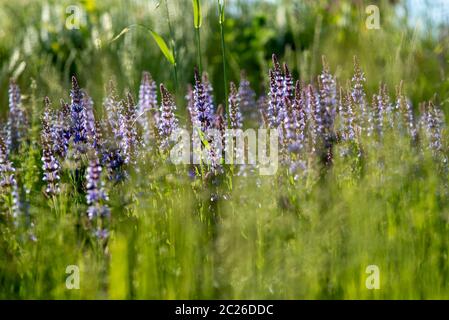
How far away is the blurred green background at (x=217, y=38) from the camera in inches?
265

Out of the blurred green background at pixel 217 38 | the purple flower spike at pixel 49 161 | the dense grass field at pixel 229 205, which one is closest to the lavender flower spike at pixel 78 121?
the dense grass field at pixel 229 205

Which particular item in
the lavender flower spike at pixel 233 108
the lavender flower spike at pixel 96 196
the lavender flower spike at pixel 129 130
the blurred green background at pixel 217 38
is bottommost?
the lavender flower spike at pixel 96 196

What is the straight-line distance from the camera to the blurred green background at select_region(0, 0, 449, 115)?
22.0 ft

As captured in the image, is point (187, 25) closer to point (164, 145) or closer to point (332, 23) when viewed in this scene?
point (332, 23)

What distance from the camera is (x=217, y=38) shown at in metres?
8.81

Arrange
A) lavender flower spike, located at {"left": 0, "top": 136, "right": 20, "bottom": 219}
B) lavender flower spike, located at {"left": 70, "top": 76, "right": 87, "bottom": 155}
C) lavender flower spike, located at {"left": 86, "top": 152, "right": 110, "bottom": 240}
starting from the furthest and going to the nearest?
lavender flower spike, located at {"left": 70, "top": 76, "right": 87, "bottom": 155} → lavender flower spike, located at {"left": 0, "top": 136, "right": 20, "bottom": 219} → lavender flower spike, located at {"left": 86, "top": 152, "right": 110, "bottom": 240}

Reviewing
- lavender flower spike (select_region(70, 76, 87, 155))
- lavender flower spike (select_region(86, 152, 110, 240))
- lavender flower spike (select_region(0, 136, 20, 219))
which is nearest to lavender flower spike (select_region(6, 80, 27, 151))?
lavender flower spike (select_region(70, 76, 87, 155))

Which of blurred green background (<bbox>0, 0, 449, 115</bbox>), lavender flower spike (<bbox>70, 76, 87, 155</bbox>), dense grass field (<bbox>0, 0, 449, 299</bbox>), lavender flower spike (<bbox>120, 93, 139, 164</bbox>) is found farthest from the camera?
blurred green background (<bbox>0, 0, 449, 115</bbox>)

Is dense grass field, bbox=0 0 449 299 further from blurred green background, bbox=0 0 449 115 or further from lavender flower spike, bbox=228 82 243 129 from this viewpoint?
blurred green background, bbox=0 0 449 115

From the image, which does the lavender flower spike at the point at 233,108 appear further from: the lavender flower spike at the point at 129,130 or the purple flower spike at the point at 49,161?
the purple flower spike at the point at 49,161

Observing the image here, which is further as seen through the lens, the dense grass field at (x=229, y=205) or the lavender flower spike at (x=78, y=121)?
the lavender flower spike at (x=78, y=121)

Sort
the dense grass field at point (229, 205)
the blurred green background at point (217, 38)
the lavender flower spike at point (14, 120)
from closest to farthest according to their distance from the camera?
the dense grass field at point (229, 205) < the lavender flower spike at point (14, 120) < the blurred green background at point (217, 38)
